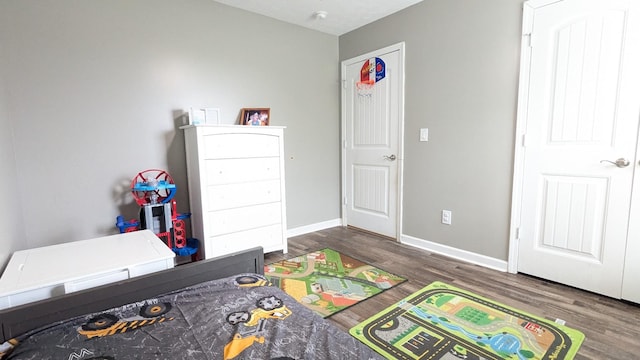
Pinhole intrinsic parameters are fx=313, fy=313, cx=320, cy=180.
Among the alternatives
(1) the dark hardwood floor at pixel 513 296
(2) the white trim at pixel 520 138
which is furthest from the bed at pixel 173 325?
(2) the white trim at pixel 520 138

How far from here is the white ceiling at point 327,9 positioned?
2.92 meters

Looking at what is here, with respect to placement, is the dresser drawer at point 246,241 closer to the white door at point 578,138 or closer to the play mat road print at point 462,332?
the play mat road print at point 462,332

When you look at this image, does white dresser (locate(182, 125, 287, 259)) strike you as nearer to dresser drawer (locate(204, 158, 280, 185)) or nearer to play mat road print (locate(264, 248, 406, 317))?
dresser drawer (locate(204, 158, 280, 185))

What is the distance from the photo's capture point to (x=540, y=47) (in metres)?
2.27

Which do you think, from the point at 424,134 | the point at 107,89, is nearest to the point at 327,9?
the point at 424,134

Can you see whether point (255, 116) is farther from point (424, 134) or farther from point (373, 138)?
point (424, 134)

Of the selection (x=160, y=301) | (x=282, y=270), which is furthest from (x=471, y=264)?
(x=160, y=301)

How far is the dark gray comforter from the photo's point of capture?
3.15ft

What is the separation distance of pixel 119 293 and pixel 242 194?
4.83ft

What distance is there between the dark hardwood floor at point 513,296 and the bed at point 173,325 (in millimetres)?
817

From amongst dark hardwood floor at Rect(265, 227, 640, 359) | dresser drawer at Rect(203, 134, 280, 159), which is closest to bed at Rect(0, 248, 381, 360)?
dark hardwood floor at Rect(265, 227, 640, 359)

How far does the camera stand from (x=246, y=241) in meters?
2.77

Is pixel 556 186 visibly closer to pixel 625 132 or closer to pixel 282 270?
pixel 625 132

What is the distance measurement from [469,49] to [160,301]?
286cm
